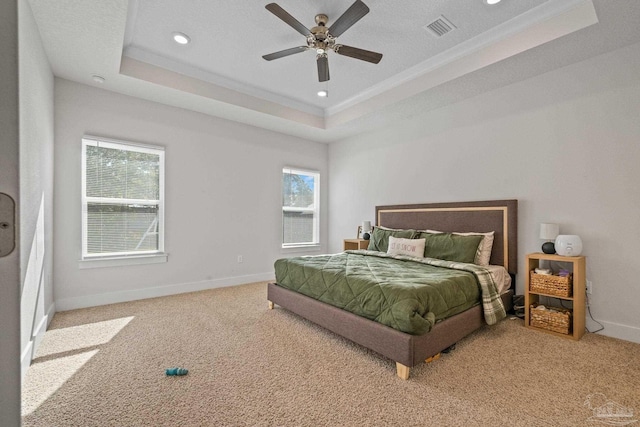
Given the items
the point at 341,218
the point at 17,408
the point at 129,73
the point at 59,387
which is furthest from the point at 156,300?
the point at 17,408

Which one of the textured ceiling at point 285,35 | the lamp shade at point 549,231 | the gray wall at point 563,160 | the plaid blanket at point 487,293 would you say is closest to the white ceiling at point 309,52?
the textured ceiling at point 285,35

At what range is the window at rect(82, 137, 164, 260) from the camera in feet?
12.1

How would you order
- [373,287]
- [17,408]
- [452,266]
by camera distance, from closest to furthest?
[17,408] → [373,287] → [452,266]

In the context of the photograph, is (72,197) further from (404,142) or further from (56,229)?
(404,142)

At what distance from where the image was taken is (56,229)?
345 cm

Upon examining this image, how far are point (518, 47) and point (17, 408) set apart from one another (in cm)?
388

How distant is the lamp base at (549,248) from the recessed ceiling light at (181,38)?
429 centimetres

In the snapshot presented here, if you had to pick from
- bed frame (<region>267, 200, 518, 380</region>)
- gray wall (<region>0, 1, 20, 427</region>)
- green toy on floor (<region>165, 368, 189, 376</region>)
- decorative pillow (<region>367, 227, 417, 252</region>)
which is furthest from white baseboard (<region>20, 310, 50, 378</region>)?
decorative pillow (<region>367, 227, 417, 252</region>)

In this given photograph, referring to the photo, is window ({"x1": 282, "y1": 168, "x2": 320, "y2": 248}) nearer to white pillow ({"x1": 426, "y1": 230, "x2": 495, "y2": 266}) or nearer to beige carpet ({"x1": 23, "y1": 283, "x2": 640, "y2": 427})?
beige carpet ({"x1": 23, "y1": 283, "x2": 640, "y2": 427})

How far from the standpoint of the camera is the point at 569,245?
2.86 metres

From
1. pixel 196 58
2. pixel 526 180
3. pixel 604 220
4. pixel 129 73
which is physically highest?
pixel 196 58

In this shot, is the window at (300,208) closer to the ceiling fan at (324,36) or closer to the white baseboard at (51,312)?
the ceiling fan at (324,36)

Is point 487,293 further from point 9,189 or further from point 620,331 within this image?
point 9,189

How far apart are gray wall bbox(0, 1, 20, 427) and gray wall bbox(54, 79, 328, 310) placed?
3938mm
